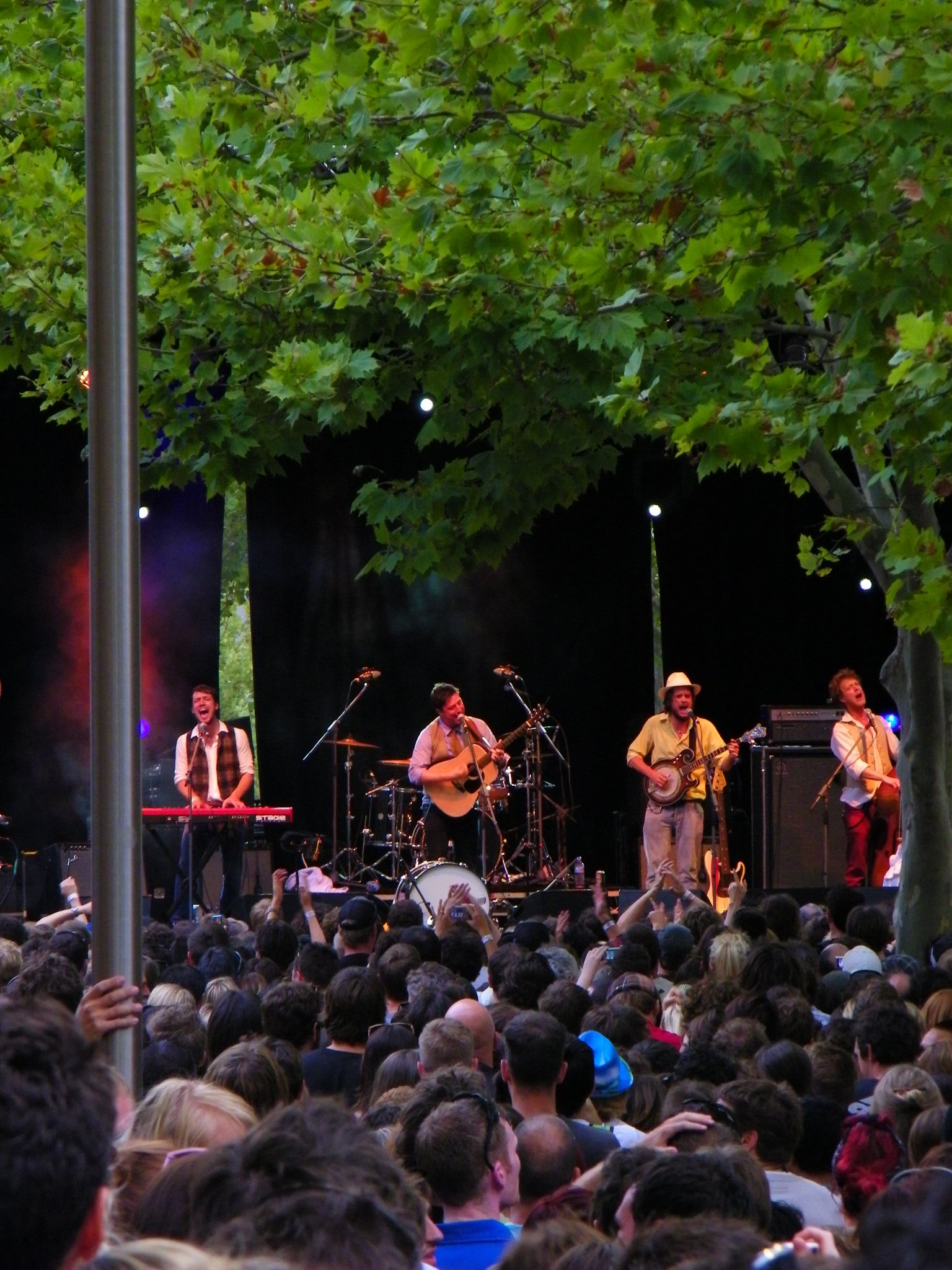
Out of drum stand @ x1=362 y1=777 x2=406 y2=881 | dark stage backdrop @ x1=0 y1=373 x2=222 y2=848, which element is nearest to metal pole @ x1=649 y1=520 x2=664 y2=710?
drum stand @ x1=362 y1=777 x2=406 y2=881

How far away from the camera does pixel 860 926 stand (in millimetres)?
10023

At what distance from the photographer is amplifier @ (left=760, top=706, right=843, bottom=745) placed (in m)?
17.2

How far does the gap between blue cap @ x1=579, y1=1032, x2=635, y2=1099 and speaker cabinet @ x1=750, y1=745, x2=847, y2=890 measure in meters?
11.4

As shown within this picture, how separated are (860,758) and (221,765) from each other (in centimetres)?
584

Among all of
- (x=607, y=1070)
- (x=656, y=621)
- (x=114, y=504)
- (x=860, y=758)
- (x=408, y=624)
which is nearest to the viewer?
(x=114, y=504)

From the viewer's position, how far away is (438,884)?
14.1 m

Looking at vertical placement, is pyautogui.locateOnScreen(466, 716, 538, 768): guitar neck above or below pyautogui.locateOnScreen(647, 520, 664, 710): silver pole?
below

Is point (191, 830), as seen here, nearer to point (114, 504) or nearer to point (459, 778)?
point (459, 778)

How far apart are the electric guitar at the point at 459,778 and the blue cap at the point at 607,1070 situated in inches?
397

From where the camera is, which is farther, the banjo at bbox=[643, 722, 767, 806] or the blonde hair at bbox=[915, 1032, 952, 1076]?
the banjo at bbox=[643, 722, 767, 806]

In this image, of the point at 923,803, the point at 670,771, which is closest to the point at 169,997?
the point at 923,803

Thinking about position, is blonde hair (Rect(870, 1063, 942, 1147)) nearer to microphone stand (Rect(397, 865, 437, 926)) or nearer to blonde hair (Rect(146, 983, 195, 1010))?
blonde hair (Rect(146, 983, 195, 1010))

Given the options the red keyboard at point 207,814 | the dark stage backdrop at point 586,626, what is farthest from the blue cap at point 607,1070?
the dark stage backdrop at point 586,626

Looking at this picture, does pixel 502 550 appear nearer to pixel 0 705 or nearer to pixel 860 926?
pixel 860 926
